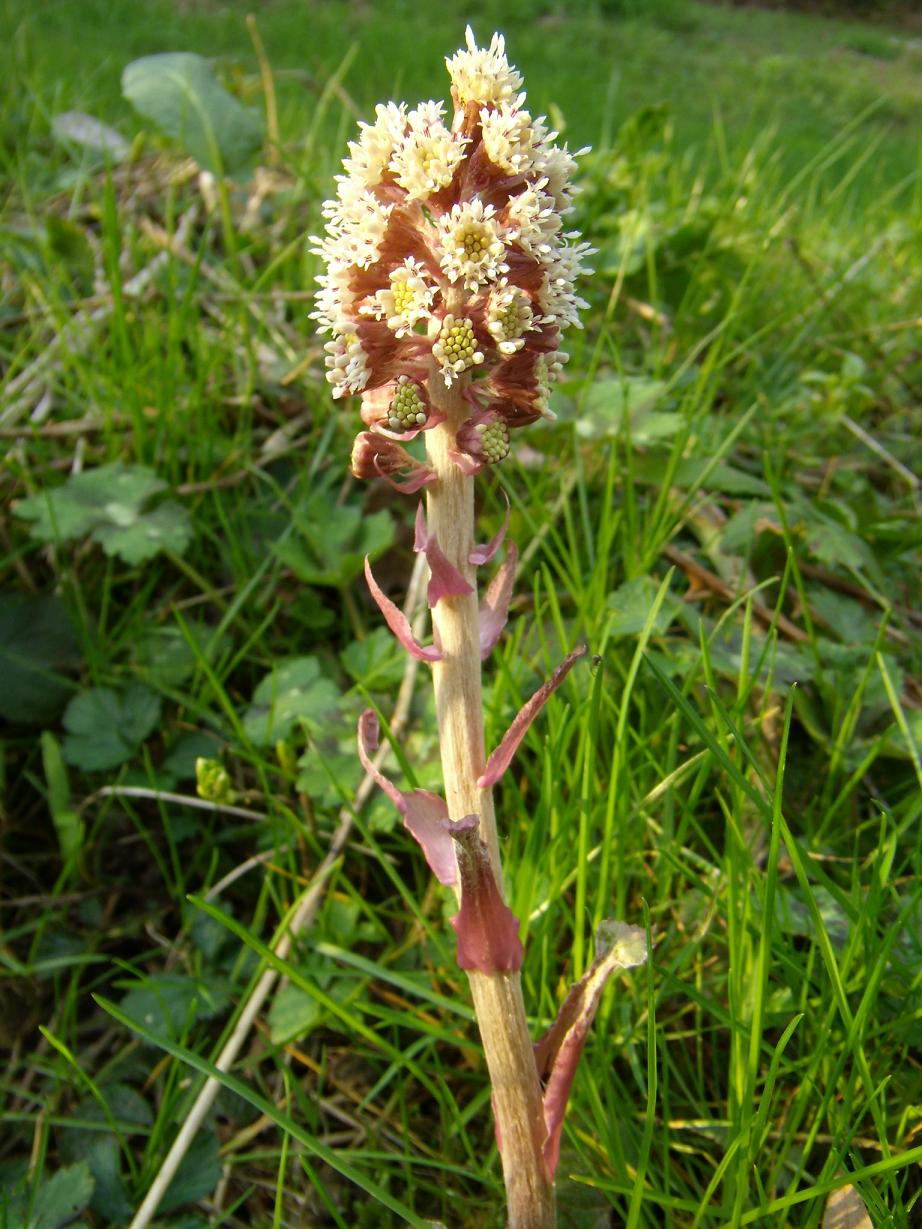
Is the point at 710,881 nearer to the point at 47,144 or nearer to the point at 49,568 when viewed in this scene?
the point at 49,568

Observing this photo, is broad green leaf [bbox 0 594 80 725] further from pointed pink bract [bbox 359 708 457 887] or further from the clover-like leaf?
pointed pink bract [bbox 359 708 457 887]

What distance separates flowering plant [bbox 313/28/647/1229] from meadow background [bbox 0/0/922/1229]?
0.58 feet

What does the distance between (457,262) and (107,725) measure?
1484mm

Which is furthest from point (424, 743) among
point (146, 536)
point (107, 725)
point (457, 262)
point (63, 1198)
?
point (457, 262)

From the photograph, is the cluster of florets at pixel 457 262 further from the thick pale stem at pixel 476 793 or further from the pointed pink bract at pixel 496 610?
the pointed pink bract at pixel 496 610

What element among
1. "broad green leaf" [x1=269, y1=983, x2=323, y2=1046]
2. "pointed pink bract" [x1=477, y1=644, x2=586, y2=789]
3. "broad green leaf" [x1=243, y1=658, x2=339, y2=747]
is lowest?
"broad green leaf" [x1=269, y1=983, x2=323, y2=1046]

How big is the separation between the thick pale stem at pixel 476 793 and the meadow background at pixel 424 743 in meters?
0.15

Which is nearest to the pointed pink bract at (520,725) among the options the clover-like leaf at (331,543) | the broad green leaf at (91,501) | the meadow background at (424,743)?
the meadow background at (424,743)

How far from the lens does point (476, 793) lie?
4.18 feet

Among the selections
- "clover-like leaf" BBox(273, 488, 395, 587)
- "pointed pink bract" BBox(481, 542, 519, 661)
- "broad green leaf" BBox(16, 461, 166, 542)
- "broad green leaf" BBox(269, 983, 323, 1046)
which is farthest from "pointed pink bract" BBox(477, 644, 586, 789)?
"broad green leaf" BBox(16, 461, 166, 542)

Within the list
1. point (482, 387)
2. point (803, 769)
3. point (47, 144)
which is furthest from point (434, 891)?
point (47, 144)

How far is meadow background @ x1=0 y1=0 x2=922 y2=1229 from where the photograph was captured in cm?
152

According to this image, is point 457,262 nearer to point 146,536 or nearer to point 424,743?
point 424,743

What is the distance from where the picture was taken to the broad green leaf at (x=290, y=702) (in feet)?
6.91
